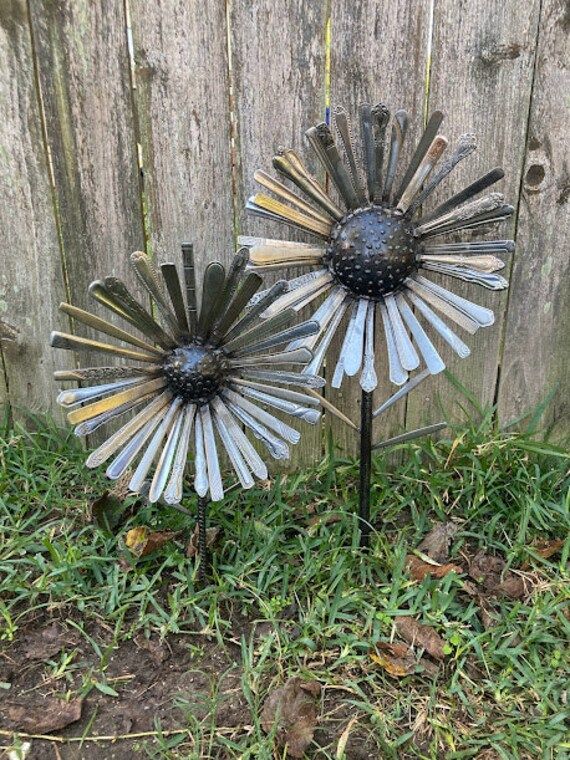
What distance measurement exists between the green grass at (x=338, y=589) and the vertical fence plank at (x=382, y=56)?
3.41 ft

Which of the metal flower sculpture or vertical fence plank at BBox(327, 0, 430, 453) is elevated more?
vertical fence plank at BBox(327, 0, 430, 453)

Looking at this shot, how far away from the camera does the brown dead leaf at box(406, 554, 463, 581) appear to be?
2002 millimetres

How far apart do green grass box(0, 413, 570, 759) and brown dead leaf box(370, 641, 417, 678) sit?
0.9 inches

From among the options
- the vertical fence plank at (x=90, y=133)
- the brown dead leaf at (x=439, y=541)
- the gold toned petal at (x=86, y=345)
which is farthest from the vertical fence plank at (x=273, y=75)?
the brown dead leaf at (x=439, y=541)

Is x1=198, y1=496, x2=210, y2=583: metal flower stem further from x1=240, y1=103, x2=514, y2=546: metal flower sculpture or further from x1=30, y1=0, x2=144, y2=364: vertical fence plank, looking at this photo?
x1=30, y1=0, x2=144, y2=364: vertical fence plank

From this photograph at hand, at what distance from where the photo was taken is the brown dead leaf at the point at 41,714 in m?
1.68

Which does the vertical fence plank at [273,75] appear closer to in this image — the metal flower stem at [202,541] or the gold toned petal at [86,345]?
the gold toned petal at [86,345]

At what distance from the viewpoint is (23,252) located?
219 cm

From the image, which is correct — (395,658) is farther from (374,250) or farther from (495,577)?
(374,250)

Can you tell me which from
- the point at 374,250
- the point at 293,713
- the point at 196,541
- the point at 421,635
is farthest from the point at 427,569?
the point at 374,250

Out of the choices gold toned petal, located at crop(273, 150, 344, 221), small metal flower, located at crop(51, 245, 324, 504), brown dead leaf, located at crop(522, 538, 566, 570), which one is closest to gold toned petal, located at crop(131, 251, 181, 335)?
small metal flower, located at crop(51, 245, 324, 504)

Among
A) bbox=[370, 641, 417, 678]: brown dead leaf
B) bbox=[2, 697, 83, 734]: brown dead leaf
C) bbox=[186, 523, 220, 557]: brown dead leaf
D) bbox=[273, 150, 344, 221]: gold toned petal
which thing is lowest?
bbox=[2, 697, 83, 734]: brown dead leaf

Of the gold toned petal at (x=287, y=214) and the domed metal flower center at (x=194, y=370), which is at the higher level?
the gold toned petal at (x=287, y=214)

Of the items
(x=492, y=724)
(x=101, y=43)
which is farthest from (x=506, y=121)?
(x=492, y=724)
